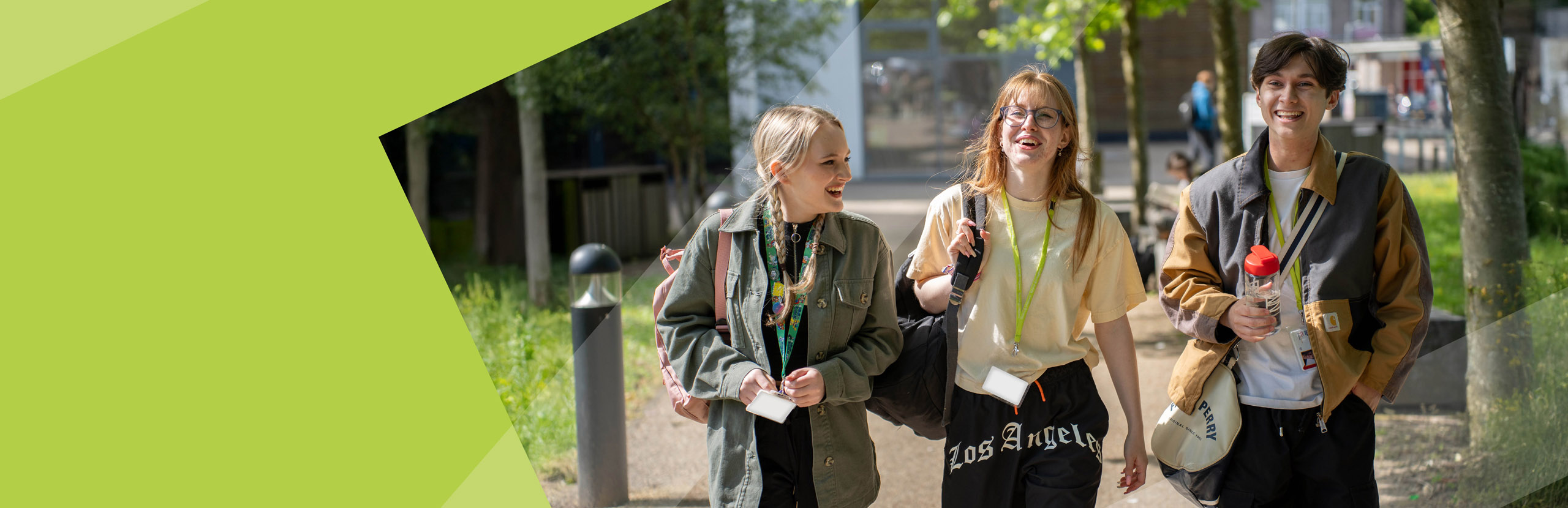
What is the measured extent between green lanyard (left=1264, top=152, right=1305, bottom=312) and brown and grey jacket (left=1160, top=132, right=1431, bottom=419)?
13 mm

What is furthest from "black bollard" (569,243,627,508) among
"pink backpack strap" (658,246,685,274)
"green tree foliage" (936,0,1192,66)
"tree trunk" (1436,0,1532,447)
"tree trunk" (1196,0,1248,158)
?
"green tree foliage" (936,0,1192,66)

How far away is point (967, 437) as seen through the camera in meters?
2.79

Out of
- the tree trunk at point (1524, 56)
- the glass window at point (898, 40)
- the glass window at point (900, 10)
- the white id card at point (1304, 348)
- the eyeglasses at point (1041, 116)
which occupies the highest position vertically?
the glass window at point (900, 10)

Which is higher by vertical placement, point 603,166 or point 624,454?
point 603,166

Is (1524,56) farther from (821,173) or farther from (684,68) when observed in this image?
(821,173)

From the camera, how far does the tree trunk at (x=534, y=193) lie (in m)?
9.15

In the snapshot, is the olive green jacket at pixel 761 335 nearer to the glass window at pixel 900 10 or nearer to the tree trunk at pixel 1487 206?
the tree trunk at pixel 1487 206

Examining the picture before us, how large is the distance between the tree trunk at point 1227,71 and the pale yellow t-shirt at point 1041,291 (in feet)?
18.2

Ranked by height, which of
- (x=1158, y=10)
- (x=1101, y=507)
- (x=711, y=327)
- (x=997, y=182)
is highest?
(x=1158, y=10)

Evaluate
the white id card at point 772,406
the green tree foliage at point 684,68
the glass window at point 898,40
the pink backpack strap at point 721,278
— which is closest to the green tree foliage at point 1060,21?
the green tree foliage at point 684,68

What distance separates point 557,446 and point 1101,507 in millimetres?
2482

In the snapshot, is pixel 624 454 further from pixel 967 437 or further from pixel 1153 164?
pixel 1153 164

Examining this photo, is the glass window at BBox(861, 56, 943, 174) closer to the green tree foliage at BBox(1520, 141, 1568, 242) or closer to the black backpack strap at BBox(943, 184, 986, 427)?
the green tree foliage at BBox(1520, 141, 1568, 242)

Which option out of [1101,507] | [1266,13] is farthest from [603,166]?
[1266,13]
